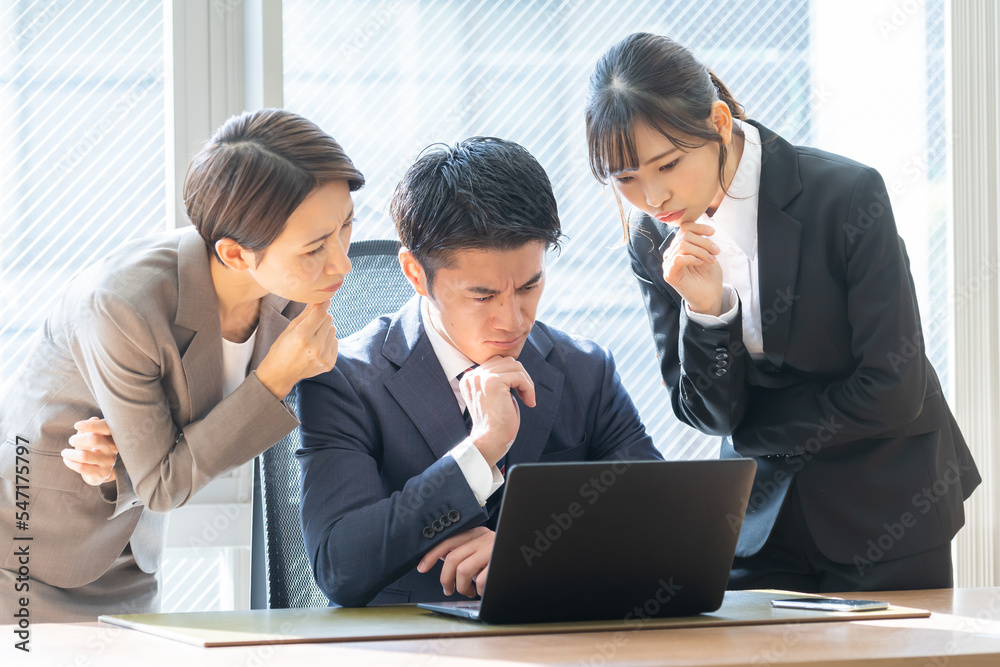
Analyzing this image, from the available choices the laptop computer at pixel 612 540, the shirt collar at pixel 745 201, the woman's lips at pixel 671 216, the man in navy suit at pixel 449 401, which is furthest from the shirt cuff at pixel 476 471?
the shirt collar at pixel 745 201

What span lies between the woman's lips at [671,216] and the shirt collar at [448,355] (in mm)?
390

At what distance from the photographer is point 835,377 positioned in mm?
1553

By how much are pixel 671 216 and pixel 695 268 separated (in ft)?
0.31

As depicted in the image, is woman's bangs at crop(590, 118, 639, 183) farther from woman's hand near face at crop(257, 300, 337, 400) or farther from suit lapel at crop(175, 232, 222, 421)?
suit lapel at crop(175, 232, 222, 421)

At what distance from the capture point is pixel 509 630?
102 cm

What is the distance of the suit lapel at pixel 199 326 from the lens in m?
1.40

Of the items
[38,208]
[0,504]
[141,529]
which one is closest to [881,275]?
[141,529]

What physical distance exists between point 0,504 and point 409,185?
2.70 ft

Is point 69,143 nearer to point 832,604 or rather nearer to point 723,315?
point 723,315

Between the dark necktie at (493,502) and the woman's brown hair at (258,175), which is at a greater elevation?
the woman's brown hair at (258,175)

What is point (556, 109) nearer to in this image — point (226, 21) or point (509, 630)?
point (226, 21)

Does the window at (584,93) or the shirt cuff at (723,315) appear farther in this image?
the window at (584,93)

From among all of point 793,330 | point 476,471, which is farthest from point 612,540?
point 793,330

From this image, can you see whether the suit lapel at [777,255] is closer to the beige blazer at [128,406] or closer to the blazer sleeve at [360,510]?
the blazer sleeve at [360,510]
